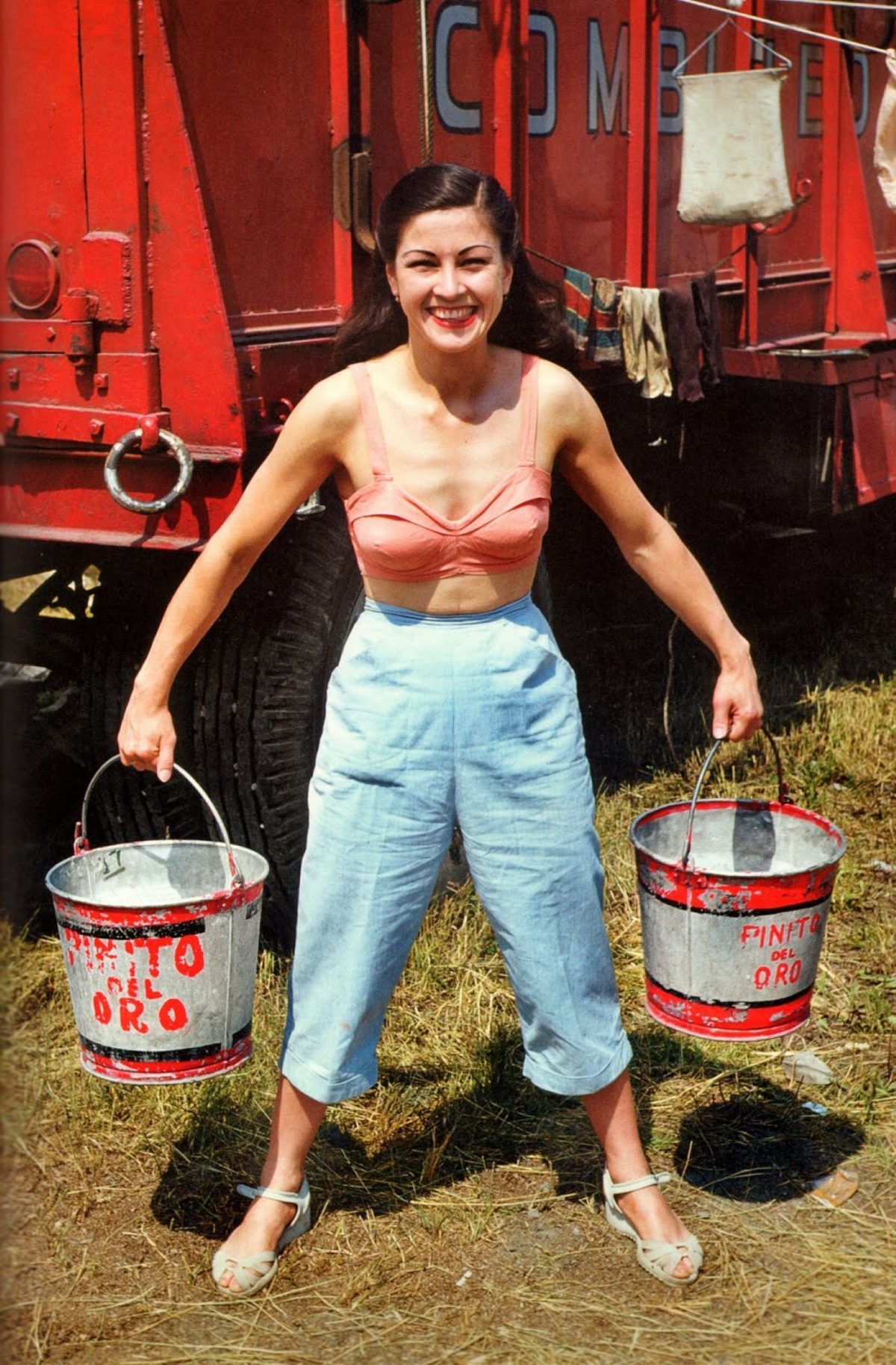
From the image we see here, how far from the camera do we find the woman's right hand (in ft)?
8.34

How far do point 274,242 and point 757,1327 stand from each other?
2.33m

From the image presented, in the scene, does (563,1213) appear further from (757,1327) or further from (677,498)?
(677,498)

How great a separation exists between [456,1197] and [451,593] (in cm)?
116

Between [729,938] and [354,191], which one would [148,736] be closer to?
[729,938]

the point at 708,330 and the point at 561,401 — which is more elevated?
the point at 561,401

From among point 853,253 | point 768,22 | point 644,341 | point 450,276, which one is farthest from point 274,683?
point 853,253

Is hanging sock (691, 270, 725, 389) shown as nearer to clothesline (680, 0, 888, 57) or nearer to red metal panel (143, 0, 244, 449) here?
clothesline (680, 0, 888, 57)

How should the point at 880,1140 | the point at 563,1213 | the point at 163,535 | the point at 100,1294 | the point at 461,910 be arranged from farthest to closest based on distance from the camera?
the point at 461,910 → the point at 163,535 → the point at 880,1140 → the point at 563,1213 → the point at 100,1294

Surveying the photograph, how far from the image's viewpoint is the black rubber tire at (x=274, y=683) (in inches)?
146

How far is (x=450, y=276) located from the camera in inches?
96.1

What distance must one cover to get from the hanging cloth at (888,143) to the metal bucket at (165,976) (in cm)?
342

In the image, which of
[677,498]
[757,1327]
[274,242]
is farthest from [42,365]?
[677,498]

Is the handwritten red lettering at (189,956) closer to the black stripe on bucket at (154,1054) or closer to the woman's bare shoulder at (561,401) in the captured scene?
the black stripe on bucket at (154,1054)

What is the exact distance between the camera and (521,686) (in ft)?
8.41
